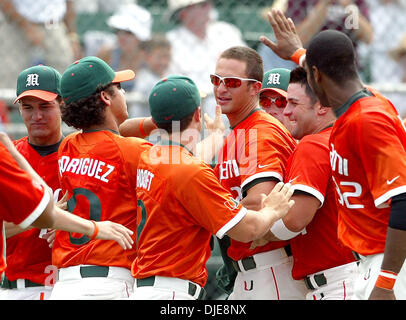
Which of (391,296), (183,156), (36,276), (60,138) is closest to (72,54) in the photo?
(60,138)

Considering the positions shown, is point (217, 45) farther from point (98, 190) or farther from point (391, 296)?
point (391, 296)

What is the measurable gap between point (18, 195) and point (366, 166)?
165cm

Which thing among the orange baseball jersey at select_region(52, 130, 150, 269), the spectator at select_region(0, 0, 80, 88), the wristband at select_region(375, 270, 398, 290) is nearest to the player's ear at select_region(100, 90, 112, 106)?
the orange baseball jersey at select_region(52, 130, 150, 269)

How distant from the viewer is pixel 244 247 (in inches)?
166

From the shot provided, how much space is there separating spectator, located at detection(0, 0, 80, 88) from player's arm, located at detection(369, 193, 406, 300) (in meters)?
5.09

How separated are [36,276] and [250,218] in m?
1.66

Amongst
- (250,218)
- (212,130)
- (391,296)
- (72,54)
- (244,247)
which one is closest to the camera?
(391,296)

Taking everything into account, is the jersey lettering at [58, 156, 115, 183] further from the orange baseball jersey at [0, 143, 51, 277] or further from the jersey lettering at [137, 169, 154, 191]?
the orange baseball jersey at [0, 143, 51, 277]

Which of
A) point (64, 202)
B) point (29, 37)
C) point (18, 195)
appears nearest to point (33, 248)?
point (64, 202)

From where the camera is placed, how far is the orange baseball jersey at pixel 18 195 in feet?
9.53

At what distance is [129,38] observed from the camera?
7.40 metres

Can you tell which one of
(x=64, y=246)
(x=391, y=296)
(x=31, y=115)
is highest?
(x=31, y=115)

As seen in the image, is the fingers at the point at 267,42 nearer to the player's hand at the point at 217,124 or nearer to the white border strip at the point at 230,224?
the player's hand at the point at 217,124

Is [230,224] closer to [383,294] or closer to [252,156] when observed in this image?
[252,156]
